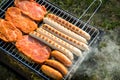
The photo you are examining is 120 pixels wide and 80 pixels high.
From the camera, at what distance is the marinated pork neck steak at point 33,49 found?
7.43m

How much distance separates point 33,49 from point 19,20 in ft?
2.84

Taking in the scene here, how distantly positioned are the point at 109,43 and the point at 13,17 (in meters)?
2.50

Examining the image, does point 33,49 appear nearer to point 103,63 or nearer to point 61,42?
point 61,42

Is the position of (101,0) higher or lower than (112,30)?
higher

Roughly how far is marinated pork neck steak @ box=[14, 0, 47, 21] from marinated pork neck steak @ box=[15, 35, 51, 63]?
2.08ft

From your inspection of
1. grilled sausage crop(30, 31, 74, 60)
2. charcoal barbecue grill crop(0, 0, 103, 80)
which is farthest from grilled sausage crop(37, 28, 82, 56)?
charcoal barbecue grill crop(0, 0, 103, 80)

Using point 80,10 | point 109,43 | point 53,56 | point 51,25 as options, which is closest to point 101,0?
point 80,10

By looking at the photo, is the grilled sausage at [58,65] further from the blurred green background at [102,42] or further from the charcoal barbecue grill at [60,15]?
the blurred green background at [102,42]

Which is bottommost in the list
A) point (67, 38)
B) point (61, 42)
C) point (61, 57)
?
point (61, 57)

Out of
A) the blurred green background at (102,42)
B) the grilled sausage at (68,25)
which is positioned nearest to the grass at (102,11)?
the blurred green background at (102,42)

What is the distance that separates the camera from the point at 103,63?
829 cm

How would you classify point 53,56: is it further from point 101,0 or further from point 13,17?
point 101,0

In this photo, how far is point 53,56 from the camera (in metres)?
7.56

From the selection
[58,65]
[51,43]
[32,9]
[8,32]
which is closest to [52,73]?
[58,65]
